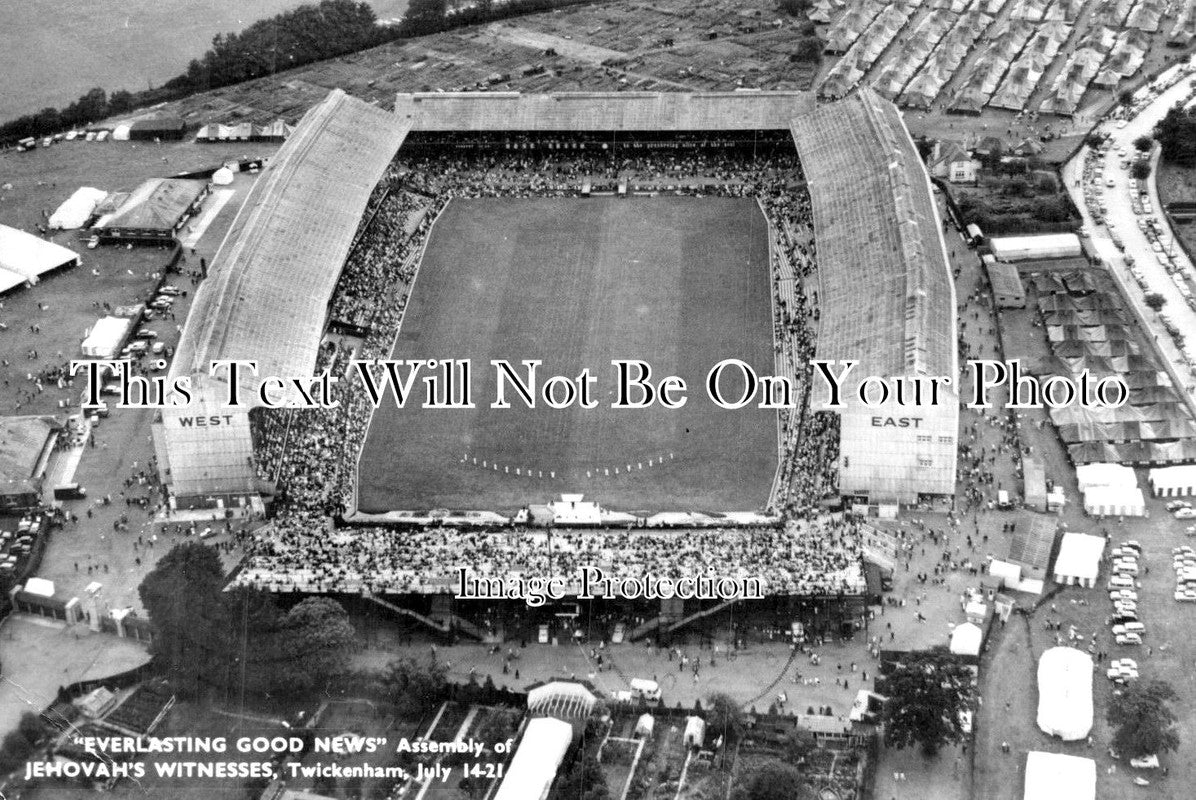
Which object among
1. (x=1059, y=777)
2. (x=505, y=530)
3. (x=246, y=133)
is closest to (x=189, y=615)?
(x=505, y=530)

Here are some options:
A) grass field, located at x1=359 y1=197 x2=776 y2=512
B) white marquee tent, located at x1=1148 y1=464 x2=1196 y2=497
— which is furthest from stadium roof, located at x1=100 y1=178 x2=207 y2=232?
white marquee tent, located at x1=1148 y1=464 x2=1196 y2=497

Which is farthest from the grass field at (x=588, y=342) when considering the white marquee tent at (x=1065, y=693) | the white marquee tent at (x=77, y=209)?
the white marquee tent at (x=77, y=209)

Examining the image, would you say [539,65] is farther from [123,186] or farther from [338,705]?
[338,705]

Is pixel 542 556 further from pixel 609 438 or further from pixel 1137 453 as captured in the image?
pixel 1137 453

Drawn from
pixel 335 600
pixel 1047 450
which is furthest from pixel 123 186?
pixel 1047 450

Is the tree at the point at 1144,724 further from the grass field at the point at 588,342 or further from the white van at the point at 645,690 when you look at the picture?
the grass field at the point at 588,342

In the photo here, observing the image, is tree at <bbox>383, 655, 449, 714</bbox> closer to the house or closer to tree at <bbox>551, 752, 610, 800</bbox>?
tree at <bbox>551, 752, 610, 800</bbox>
